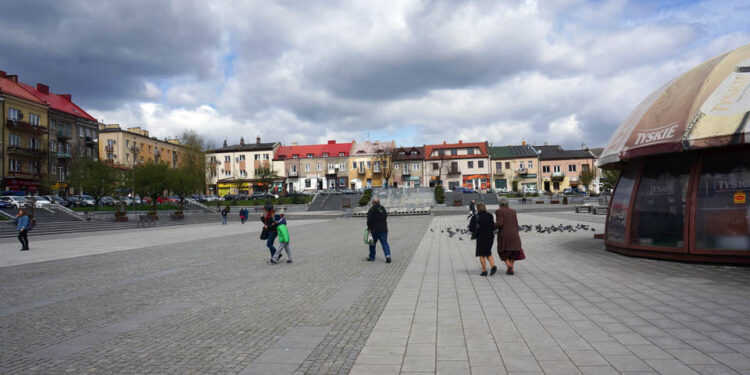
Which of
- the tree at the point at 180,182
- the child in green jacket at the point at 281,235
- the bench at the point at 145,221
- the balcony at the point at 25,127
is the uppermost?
the balcony at the point at 25,127

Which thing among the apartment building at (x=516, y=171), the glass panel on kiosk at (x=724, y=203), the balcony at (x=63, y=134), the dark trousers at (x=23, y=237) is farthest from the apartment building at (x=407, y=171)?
the glass panel on kiosk at (x=724, y=203)

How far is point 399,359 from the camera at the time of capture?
15.4ft

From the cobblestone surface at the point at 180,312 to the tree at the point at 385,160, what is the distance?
6569cm

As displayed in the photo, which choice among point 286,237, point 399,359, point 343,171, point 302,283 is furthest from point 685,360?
point 343,171

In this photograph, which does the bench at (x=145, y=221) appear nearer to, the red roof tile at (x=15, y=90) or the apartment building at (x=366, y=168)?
the red roof tile at (x=15, y=90)

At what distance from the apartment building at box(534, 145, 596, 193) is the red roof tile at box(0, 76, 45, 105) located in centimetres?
7344

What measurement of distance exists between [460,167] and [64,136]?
2315 inches

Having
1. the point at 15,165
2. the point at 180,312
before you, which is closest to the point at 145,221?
the point at 15,165

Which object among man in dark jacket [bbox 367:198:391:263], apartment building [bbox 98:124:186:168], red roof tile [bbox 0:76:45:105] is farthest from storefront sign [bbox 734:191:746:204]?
apartment building [bbox 98:124:186:168]

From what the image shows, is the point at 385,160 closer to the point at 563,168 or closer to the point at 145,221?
the point at 563,168

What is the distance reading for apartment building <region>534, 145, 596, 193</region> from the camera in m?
77.2

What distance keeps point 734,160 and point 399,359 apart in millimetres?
9609

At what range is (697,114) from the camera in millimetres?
10148

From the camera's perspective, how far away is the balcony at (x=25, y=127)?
49812 mm
